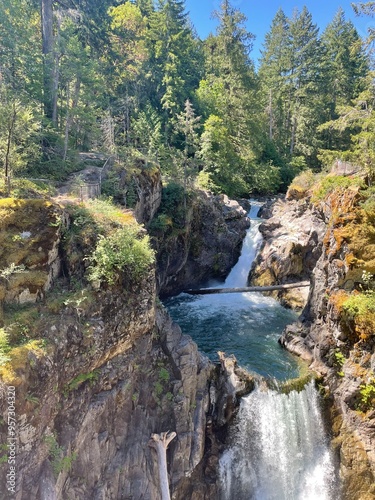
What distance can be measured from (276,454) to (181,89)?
29325mm

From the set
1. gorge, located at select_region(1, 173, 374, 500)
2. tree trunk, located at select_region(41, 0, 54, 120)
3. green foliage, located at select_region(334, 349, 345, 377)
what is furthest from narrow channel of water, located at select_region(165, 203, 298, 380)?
tree trunk, located at select_region(41, 0, 54, 120)

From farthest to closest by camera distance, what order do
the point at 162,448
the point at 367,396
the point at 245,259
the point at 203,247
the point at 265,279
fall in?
1. the point at 245,259
2. the point at 203,247
3. the point at 265,279
4. the point at 367,396
5. the point at 162,448

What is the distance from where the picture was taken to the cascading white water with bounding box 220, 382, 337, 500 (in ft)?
35.2

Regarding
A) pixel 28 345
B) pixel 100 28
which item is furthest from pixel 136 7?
pixel 28 345

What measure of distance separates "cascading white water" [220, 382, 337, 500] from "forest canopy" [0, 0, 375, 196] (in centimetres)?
1133

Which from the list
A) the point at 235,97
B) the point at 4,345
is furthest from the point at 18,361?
the point at 235,97

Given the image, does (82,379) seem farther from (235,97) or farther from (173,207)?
(235,97)

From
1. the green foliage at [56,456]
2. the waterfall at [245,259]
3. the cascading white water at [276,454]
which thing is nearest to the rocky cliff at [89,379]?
the green foliage at [56,456]

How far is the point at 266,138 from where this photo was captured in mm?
34688

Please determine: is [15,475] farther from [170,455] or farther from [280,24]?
[280,24]

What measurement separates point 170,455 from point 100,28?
30110mm

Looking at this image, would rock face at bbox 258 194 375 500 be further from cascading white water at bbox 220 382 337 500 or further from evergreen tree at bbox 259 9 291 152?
evergreen tree at bbox 259 9 291 152

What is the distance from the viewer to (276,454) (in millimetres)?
→ 11055

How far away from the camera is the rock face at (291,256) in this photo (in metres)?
18.9
